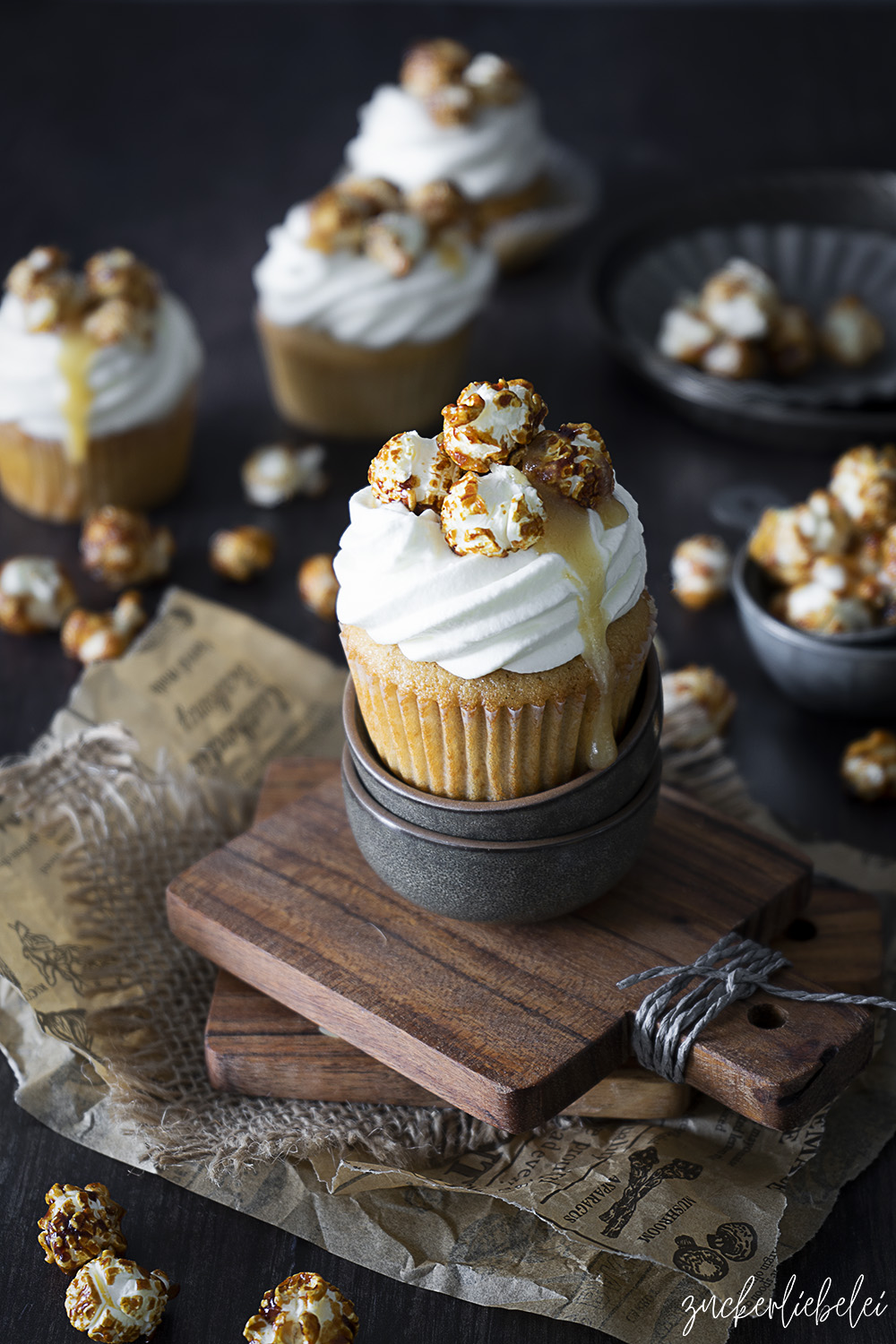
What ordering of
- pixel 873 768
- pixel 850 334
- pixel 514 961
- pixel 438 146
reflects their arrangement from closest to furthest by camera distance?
pixel 514 961
pixel 873 768
pixel 850 334
pixel 438 146

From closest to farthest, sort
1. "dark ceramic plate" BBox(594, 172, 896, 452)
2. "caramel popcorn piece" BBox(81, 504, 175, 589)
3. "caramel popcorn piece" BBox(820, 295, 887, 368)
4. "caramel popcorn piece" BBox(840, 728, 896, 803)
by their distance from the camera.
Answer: "caramel popcorn piece" BBox(840, 728, 896, 803) → "caramel popcorn piece" BBox(81, 504, 175, 589) → "dark ceramic plate" BBox(594, 172, 896, 452) → "caramel popcorn piece" BBox(820, 295, 887, 368)

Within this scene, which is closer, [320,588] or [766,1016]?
[766,1016]

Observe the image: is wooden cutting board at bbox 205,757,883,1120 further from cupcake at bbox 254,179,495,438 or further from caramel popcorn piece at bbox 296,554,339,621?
cupcake at bbox 254,179,495,438

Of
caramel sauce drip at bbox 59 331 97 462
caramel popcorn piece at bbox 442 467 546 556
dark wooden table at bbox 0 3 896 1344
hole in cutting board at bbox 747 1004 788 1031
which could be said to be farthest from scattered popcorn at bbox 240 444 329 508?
hole in cutting board at bbox 747 1004 788 1031

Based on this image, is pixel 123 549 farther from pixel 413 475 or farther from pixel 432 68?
pixel 432 68

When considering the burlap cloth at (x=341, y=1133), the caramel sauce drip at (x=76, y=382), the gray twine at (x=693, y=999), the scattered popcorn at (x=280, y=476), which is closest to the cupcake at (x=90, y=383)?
the caramel sauce drip at (x=76, y=382)

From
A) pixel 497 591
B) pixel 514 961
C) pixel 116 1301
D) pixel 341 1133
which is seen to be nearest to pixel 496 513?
pixel 497 591

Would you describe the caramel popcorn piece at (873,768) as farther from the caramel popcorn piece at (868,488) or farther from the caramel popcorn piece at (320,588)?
the caramel popcorn piece at (320,588)
